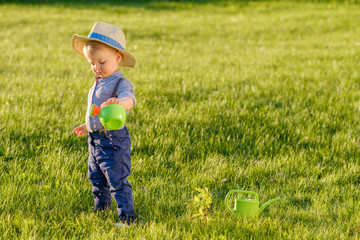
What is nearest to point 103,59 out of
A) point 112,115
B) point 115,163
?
point 112,115

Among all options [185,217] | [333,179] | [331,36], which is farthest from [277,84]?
[331,36]

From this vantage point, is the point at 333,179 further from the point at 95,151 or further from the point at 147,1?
the point at 147,1

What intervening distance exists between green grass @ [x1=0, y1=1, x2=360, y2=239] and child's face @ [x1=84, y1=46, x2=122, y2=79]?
1.25 m

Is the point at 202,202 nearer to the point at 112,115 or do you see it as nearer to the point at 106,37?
the point at 112,115

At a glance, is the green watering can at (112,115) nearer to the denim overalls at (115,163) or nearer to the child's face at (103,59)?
the denim overalls at (115,163)

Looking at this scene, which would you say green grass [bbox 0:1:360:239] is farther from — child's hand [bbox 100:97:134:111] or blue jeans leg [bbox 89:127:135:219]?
child's hand [bbox 100:97:134:111]

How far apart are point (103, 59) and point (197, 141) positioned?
2.15 metres

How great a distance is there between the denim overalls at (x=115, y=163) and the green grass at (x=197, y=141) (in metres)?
0.19

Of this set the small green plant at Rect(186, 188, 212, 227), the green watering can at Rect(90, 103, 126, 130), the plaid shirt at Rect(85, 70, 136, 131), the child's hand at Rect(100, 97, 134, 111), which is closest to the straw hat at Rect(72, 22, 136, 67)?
the plaid shirt at Rect(85, 70, 136, 131)

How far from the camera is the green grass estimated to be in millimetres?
3537

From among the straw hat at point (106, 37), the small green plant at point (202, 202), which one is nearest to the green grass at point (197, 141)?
the small green plant at point (202, 202)

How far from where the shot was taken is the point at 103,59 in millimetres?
3465

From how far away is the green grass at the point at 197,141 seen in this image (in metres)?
3.54

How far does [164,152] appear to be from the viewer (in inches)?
193
